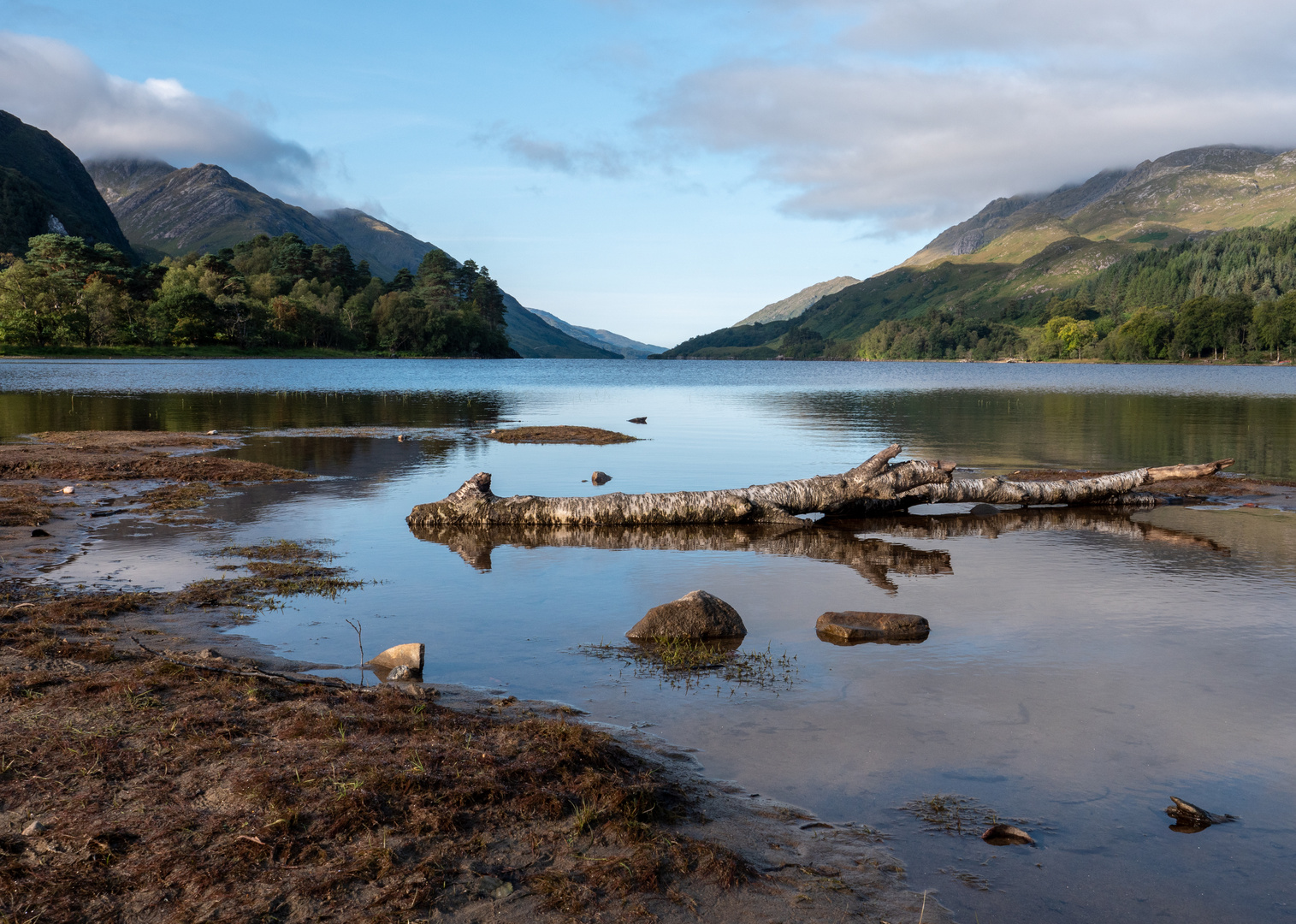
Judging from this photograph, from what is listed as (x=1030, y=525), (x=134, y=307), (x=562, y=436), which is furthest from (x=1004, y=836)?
(x=134, y=307)

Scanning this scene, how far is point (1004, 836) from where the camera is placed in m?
6.46

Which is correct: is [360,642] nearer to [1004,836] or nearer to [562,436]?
[1004,836]

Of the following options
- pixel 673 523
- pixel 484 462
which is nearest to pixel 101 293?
pixel 484 462

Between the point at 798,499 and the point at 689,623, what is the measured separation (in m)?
9.13

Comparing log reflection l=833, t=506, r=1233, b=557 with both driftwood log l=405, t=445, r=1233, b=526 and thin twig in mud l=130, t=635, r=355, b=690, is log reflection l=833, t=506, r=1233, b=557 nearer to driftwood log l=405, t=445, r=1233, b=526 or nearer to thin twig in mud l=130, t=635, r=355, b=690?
driftwood log l=405, t=445, r=1233, b=526

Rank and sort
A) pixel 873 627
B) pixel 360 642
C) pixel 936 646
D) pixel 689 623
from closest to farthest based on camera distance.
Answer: pixel 360 642, pixel 936 646, pixel 689 623, pixel 873 627

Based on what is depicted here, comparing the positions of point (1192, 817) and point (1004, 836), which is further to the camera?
point (1192, 817)

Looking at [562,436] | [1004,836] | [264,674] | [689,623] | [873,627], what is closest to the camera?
[1004,836]

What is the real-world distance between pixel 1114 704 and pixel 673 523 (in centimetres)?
1143

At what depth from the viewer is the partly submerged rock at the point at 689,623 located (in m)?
11.2

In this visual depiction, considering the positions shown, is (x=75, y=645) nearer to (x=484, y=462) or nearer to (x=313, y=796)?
(x=313, y=796)

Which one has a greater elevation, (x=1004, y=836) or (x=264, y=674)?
(x=264, y=674)

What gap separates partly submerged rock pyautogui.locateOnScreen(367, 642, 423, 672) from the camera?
966 cm

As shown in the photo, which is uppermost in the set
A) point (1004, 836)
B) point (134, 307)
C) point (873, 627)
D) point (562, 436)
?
point (134, 307)
